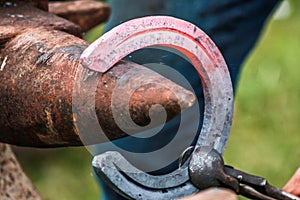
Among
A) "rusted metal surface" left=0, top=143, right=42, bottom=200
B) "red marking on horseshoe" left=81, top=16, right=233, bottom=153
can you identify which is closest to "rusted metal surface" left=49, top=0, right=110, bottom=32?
"rusted metal surface" left=0, top=143, right=42, bottom=200

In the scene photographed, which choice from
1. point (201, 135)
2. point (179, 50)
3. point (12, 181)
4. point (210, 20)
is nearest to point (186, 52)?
point (179, 50)

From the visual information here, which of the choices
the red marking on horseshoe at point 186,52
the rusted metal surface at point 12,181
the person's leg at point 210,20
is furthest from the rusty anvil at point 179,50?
the person's leg at point 210,20

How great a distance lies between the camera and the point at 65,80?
101 cm

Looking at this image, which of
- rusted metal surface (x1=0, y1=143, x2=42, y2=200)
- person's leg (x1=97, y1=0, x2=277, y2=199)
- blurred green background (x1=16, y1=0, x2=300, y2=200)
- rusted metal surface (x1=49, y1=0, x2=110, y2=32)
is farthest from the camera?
blurred green background (x1=16, y1=0, x2=300, y2=200)

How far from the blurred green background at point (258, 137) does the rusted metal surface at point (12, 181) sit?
1546 mm

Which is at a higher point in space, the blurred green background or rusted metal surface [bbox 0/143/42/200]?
rusted metal surface [bbox 0/143/42/200]

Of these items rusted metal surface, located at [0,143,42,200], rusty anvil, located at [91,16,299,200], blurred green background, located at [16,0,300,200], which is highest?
rusty anvil, located at [91,16,299,200]

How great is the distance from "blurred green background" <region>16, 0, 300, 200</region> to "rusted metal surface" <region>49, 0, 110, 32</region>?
1.48 metres

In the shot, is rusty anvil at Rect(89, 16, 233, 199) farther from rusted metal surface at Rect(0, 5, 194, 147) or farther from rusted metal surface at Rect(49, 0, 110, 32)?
rusted metal surface at Rect(49, 0, 110, 32)

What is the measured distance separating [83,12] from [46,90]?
21.3 inches

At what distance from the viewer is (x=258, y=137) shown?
11.4 feet

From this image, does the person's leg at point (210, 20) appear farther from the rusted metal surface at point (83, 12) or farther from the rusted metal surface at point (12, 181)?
the rusted metal surface at point (12, 181)

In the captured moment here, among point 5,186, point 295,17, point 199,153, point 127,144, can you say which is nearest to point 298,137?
point 295,17

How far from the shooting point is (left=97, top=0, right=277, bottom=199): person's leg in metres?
1.70
